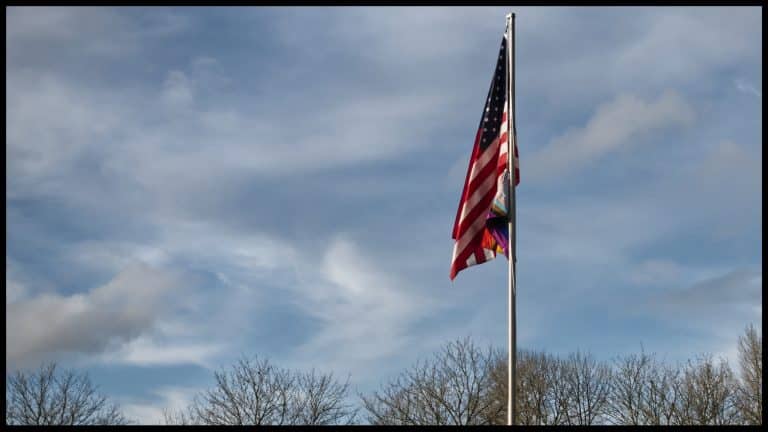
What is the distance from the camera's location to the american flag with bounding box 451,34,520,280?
52.2ft

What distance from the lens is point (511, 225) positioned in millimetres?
15531

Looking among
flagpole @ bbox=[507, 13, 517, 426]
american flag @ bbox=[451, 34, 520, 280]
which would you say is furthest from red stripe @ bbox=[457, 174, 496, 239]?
flagpole @ bbox=[507, 13, 517, 426]

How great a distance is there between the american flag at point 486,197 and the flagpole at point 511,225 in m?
0.14

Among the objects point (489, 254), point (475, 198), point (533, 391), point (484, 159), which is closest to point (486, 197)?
point (475, 198)

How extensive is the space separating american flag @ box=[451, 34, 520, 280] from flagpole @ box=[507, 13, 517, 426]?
0.14 meters

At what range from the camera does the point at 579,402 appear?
175 feet

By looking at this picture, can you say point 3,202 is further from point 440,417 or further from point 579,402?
point 579,402

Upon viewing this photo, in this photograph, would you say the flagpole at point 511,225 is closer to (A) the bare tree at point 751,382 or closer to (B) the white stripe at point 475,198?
(B) the white stripe at point 475,198

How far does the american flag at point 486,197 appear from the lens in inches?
627

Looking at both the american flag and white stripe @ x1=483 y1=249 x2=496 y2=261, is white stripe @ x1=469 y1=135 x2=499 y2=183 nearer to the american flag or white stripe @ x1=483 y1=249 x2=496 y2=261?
the american flag

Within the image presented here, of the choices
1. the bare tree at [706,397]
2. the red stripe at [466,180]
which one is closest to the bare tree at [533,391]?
the bare tree at [706,397]

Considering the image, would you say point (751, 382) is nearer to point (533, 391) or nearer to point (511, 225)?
point (533, 391)

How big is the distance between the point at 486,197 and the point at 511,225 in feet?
2.79
